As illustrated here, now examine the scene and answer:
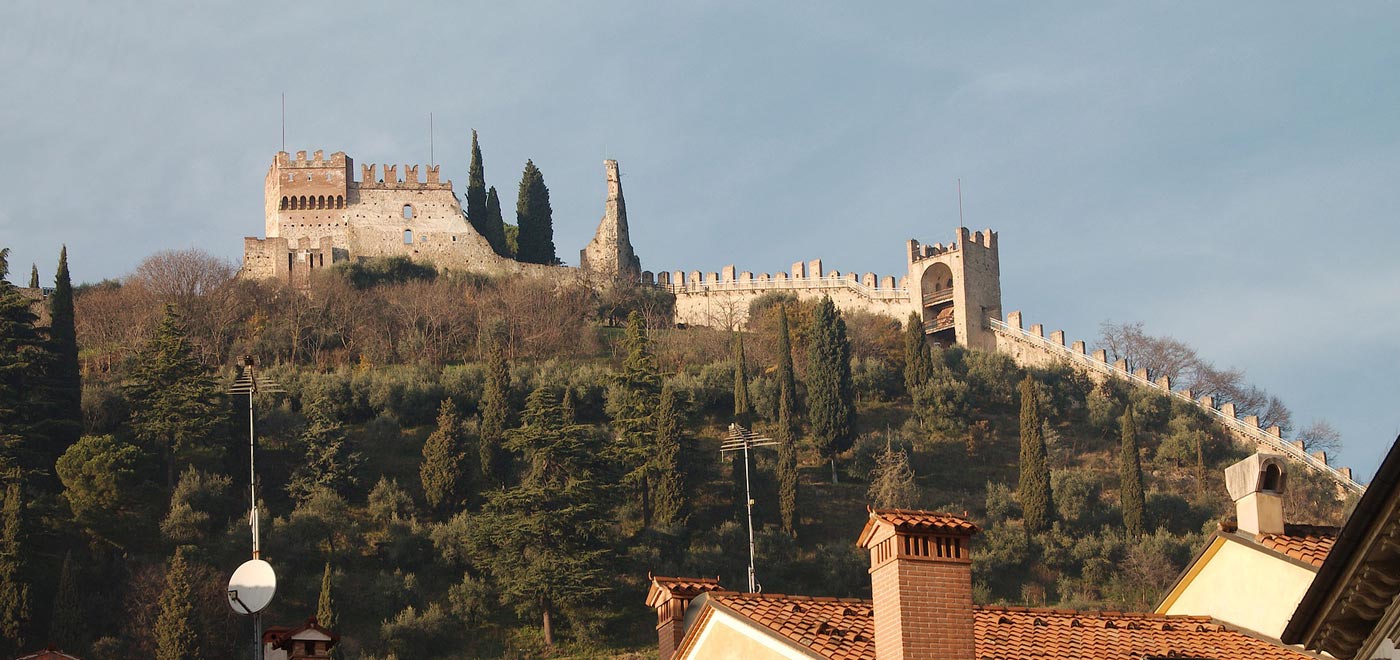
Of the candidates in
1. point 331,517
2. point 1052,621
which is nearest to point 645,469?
point 331,517

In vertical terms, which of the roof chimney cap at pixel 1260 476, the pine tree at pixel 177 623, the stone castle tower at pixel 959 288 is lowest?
the pine tree at pixel 177 623

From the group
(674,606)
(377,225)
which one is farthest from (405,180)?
(674,606)

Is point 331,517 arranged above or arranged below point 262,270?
below

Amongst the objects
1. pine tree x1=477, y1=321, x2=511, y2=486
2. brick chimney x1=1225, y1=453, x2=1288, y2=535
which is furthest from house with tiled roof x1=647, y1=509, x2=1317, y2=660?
pine tree x1=477, y1=321, x2=511, y2=486

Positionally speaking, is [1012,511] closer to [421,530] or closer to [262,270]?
[421,530]

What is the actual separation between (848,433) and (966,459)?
198 inches

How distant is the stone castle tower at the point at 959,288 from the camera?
84812mm

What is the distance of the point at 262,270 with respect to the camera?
84438 mm

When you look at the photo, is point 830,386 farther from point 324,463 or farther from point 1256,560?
point 1256,560

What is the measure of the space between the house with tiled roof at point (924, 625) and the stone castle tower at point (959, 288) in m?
63.9

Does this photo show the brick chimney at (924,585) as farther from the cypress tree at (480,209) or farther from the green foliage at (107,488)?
the cypress tree at (480,209)

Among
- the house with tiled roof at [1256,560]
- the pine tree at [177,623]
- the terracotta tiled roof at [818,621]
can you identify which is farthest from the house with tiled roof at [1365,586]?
the pine tree at [177,623]

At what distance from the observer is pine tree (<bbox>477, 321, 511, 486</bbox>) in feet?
192

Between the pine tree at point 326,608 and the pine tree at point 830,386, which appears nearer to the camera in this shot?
the pine tree at point 326,608
